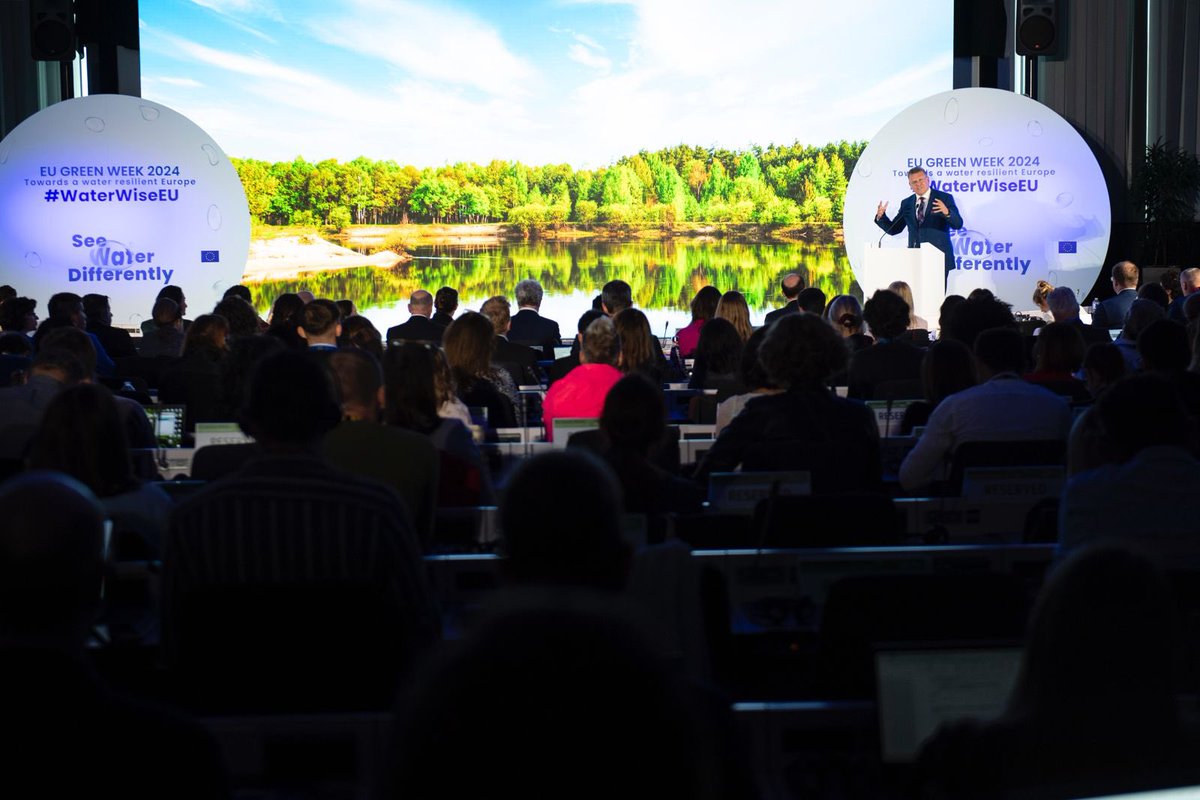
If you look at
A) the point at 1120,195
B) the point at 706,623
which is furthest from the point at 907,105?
the point at 706,623

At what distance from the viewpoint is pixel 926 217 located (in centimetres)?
1131

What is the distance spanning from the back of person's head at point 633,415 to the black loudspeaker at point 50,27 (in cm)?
931

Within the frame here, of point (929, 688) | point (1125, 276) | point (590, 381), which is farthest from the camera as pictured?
point (1125, 276)

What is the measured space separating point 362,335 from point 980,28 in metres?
8.69

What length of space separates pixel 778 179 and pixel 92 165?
20.6 feet

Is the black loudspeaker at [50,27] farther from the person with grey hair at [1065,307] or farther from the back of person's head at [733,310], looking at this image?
the person with grey hair at [1065,307]

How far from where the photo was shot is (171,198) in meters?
11.0

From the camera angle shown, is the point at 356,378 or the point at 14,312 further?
the point at 14,312

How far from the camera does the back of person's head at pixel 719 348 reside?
649 cm

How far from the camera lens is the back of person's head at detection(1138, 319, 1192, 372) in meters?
4.96

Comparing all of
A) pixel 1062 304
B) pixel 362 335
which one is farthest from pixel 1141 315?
pixel 362 335

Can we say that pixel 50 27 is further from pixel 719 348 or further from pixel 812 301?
pixel 719 348

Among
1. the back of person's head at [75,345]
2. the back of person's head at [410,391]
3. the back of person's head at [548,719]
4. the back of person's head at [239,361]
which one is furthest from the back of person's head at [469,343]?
the back of person's head at [548,719]

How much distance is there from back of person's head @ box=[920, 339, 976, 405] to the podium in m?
5.85
